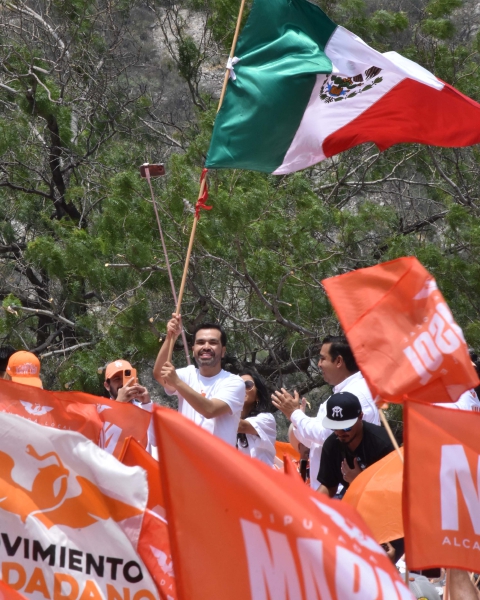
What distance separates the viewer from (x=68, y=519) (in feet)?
8.93

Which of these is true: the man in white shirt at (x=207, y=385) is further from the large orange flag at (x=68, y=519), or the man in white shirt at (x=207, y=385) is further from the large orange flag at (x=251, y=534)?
the large orange flag at (x=251, y=534)

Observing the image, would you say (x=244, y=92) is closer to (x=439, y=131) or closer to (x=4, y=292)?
(x=439, y=131)

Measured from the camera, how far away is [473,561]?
285 cm

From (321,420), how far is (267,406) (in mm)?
993

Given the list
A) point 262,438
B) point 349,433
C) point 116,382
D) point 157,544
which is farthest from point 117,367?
point 157,544

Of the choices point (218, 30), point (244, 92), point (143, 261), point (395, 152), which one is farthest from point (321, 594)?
point (218, 30)

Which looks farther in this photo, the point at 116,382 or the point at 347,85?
the point at 116,382

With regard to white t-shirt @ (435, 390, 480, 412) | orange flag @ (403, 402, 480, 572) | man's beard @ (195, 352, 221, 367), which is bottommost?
white t-shirt @ (435, 390, 480, 412)

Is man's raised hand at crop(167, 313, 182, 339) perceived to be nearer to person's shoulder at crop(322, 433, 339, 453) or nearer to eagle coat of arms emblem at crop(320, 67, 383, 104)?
person's shoulder at crop(322, 433, 339, 453)

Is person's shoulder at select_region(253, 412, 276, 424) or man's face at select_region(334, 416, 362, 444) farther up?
man's face at select_region(334, 416, 362, 444)

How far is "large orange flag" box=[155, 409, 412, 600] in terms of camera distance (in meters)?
2.11

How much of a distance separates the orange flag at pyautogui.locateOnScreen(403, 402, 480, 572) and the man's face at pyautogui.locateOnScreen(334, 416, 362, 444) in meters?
1.42

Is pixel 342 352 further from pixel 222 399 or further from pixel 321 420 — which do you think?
pixel 222 399

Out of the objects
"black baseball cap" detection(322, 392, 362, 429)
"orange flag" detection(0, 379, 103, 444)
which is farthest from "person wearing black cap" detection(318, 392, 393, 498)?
"orange flag" detection(0, 379, 103, 444)
